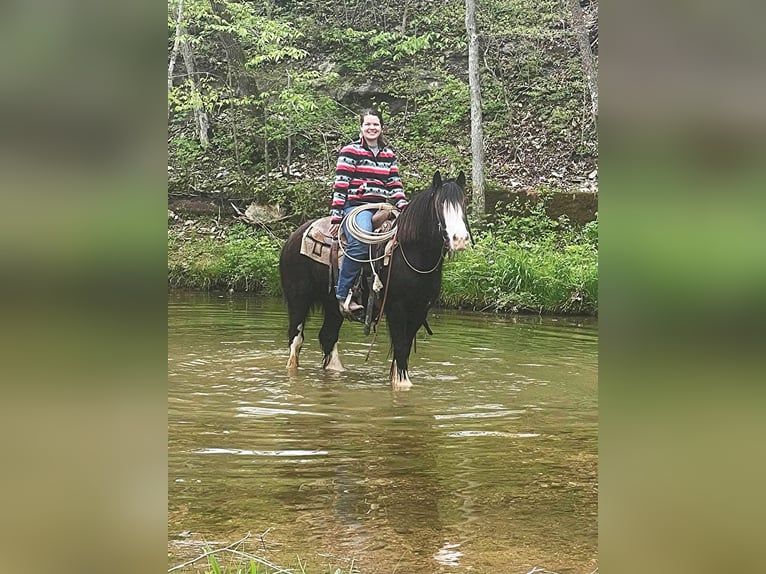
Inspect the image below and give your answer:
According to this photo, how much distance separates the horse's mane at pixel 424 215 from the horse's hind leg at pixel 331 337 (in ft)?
4.59

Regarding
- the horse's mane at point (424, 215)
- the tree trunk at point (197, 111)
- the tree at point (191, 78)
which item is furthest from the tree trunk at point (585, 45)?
the horse's mane at point (424, 215)

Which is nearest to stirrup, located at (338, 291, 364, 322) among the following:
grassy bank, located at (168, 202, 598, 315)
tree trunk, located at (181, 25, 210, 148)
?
grassy bank, located at (168, 202, 598, 315)

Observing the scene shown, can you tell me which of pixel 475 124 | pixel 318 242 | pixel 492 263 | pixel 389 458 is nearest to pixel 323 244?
pixel 318 242

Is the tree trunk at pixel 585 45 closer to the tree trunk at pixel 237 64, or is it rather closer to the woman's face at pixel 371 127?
the tree trunk at pixel 237 64

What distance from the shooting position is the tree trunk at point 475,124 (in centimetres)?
1658

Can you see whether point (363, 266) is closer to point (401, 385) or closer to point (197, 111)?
Result: point (401, 385)

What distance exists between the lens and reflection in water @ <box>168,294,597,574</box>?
351 cm

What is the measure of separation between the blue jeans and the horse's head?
80 cm

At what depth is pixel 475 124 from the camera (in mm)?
17125

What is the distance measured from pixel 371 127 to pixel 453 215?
112 centimetres

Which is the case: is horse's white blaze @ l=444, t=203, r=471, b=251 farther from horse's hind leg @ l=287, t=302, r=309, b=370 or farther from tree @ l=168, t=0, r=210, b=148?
tree @ l=168, t=0, r=210, b=148
